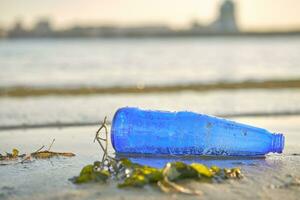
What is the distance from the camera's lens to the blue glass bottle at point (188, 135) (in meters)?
4.02

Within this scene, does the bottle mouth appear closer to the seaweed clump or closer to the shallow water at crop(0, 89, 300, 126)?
the seaweed clump

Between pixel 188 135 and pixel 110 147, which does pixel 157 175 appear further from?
pixel 110 147

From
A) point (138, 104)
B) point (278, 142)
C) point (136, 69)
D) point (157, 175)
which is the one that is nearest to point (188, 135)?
point (278, 142)

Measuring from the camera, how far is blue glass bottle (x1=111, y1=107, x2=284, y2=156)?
4.02 m

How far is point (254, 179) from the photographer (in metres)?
3.43

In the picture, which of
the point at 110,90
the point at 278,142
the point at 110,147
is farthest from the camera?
the point at 110,90

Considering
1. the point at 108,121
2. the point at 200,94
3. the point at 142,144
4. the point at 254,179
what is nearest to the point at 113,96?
the point at 200,94

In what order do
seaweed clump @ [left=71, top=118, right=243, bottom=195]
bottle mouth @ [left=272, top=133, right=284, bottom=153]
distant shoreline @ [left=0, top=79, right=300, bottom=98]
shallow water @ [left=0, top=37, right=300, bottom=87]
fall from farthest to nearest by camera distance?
shallow water @ [left=0, top=37, right=300, bottom=87], distant shoreline @ [left=0, top=79, right=300, bottom=98], bottle mouth @ [left=272, top=133, right=284, bottom=153], seaweed clump @ [left=71, top=118, right=243, bottom=195]

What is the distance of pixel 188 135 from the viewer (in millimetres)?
4027

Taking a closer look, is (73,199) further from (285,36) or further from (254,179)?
(285,36)

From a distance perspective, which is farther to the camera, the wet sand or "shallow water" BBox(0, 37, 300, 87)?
"shallow water" BBox(0, 37, 300, 87)

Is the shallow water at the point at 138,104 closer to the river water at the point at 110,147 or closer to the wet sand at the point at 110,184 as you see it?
the river water at the point at 110,147

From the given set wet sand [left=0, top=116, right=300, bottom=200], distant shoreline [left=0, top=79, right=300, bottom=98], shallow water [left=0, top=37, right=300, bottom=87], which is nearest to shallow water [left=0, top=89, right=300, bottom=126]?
distant shoreline [left=0, top=79, right=300, bottom=98]

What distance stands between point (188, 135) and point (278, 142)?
652mm
